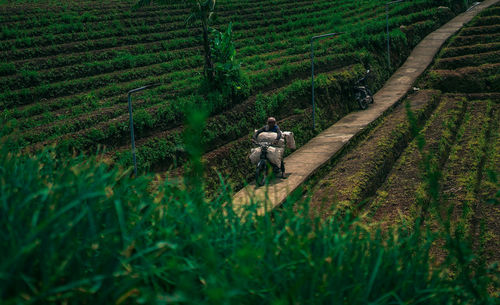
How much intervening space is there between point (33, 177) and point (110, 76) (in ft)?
52.3

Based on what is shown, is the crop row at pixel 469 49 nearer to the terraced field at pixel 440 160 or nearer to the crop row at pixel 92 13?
the terraced field at pixel 440 160

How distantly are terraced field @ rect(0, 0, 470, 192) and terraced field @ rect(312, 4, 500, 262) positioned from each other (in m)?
2.82

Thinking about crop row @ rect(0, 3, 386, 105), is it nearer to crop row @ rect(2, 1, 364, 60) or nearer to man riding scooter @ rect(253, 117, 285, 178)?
crop row @ rect(2, 1, 364, 60)

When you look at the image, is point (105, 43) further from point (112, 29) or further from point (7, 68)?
point (7, 68)

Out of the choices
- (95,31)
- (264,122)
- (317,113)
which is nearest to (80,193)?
(264,122)

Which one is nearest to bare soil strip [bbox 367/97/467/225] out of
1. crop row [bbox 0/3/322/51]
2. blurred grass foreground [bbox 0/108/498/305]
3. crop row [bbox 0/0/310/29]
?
blurred grass foreground [bbox 0/108/498/305]

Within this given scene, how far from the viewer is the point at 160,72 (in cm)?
1977

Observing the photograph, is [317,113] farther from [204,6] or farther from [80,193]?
[80,193]

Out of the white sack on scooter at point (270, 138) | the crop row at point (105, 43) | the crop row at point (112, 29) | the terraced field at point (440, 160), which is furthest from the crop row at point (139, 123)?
the crop row at point (112, 29)

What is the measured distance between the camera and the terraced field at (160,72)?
43.9ft

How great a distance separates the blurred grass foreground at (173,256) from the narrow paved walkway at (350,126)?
269 cm

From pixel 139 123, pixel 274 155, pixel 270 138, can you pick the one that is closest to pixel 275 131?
pixel 270 138

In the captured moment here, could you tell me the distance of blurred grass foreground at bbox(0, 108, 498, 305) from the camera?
237 centimetres

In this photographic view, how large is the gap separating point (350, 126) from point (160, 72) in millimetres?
7979
